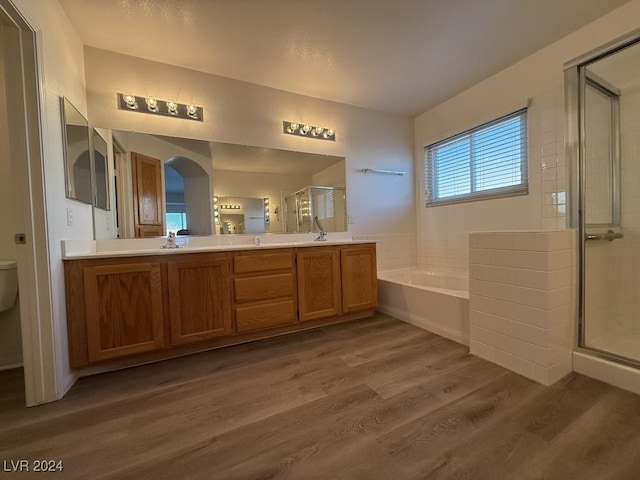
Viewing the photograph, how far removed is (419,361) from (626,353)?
46.7 inches

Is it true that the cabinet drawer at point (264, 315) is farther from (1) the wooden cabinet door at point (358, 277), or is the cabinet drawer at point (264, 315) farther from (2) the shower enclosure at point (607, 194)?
(2) the shower enclosure at point (607, 194)

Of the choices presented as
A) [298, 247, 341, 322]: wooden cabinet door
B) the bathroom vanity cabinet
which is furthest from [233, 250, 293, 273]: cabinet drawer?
[298, 247, 341, 322]: wooden cabinet door

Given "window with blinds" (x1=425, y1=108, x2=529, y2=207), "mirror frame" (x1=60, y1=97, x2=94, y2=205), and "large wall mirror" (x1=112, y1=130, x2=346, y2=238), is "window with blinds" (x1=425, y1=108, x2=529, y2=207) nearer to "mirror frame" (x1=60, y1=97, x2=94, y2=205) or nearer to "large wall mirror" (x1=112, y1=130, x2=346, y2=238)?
"large wall mirror" (x1=112, y1=130, x2=346, y2=238)

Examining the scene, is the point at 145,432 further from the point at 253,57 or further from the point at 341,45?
the point at 341,45

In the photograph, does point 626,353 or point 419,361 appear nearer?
point 626,353

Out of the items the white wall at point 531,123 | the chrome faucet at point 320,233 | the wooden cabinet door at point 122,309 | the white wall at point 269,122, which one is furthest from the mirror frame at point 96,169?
the white wall at point 531,123

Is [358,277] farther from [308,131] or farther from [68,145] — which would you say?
[68,145]

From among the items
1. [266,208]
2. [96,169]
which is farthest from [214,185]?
[96,169]

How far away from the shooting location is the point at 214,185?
8.27 feet

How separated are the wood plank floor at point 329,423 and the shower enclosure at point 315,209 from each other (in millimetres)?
1484

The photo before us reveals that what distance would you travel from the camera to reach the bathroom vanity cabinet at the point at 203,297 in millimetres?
1668

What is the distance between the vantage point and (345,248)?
2.55 metres

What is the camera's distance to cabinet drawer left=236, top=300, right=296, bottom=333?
6.87 ft

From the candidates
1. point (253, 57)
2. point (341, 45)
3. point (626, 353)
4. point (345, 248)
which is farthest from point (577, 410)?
point (253, 57)
